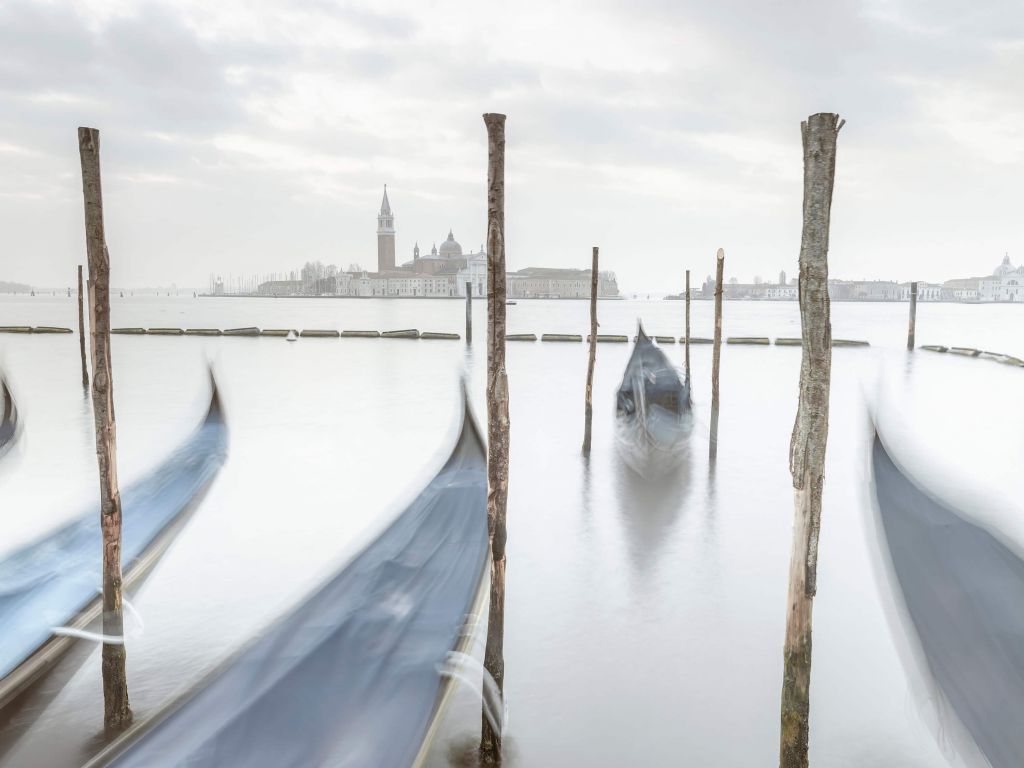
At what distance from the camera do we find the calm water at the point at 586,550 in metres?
3.71

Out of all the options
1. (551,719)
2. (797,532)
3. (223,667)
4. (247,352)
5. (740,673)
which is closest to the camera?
(223,667)

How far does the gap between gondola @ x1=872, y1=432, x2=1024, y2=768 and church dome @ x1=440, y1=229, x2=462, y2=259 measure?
116m

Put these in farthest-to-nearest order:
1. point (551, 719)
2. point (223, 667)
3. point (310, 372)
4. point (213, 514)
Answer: point (310, 372)
point (213, 514)
point (551, 719)
point (223, 667)

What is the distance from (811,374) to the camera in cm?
281

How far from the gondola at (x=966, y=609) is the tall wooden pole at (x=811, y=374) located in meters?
0.64

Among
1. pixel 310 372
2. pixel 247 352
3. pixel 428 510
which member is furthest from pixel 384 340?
pixel 428 510

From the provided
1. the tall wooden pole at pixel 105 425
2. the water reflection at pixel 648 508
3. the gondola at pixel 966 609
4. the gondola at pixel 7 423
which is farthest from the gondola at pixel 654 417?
the gondola at pixel 7 423

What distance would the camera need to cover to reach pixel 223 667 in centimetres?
264

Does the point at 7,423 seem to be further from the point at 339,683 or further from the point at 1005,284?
the point at 1005,284

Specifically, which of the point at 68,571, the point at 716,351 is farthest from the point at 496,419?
the point at 716,351

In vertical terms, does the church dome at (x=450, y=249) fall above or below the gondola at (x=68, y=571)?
above

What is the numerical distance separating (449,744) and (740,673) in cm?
173

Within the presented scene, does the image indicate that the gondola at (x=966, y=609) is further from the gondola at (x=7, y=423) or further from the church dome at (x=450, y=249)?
the church dome at (x=450, y=249)

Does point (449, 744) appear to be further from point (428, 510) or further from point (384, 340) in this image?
point (384, 340)
